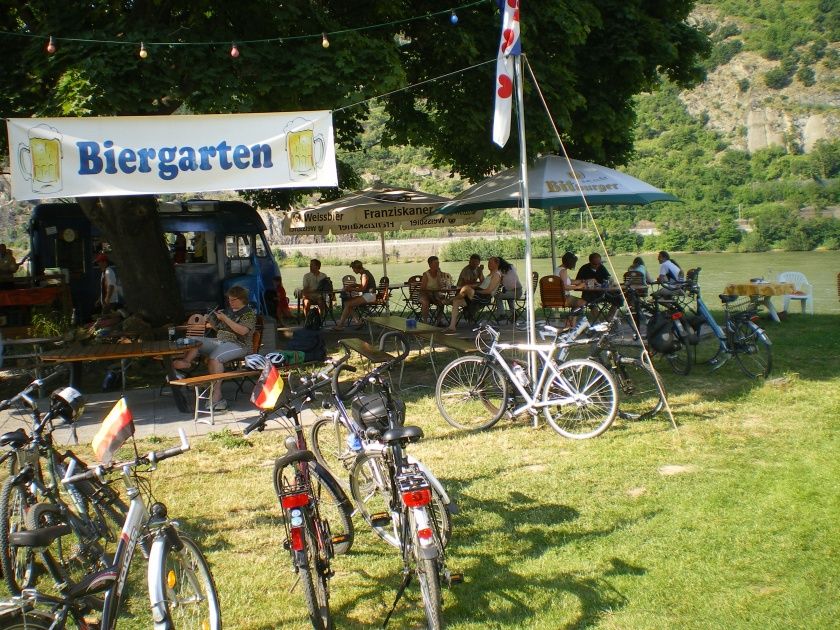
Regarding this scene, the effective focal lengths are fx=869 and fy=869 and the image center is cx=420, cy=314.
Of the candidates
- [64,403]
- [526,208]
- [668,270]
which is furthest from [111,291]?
[64,403]

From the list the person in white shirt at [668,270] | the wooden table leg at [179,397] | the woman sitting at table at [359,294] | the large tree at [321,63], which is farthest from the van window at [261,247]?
the wooden table leg at [179,397]

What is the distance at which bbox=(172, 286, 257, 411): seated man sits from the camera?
28.8ft

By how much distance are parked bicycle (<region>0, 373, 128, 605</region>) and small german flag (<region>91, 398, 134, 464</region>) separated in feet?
3.18

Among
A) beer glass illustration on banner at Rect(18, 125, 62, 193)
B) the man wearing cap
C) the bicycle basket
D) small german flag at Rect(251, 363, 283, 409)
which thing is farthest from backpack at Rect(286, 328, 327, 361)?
the man wearing cap

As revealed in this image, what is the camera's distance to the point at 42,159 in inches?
309

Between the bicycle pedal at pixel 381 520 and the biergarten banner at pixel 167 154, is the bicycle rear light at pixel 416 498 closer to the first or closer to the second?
the bicycle pedal at pixel 381 520

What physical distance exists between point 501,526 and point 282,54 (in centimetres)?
624

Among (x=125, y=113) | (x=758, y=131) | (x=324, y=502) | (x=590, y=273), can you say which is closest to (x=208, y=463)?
(x=324, y=502)

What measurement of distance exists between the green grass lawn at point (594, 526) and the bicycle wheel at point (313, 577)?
260mm

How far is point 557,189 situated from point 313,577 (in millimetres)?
8345

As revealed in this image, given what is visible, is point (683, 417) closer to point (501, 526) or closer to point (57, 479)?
point (501, 526)

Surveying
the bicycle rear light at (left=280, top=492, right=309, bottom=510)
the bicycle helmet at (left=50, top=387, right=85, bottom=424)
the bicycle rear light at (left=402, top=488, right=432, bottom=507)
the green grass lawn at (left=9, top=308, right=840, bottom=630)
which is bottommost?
the green grass lawn at (left=9, top=308, right=840, bottom=630)

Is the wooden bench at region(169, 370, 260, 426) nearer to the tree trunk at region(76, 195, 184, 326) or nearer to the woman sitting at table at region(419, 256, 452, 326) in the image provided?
the tree trunk at region(76, 195, 184, 326)

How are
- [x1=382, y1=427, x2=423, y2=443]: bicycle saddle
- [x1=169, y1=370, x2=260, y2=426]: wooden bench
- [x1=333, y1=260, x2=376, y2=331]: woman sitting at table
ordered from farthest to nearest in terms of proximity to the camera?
[x1=333, y1=260, x2=376, y2=331]: woman sitting at table → [x1=169, y1=370, x2=260, y2=426]: wooden bench → [x1=382, y1=427, x2=423, y2=443]: bicycle saddle
